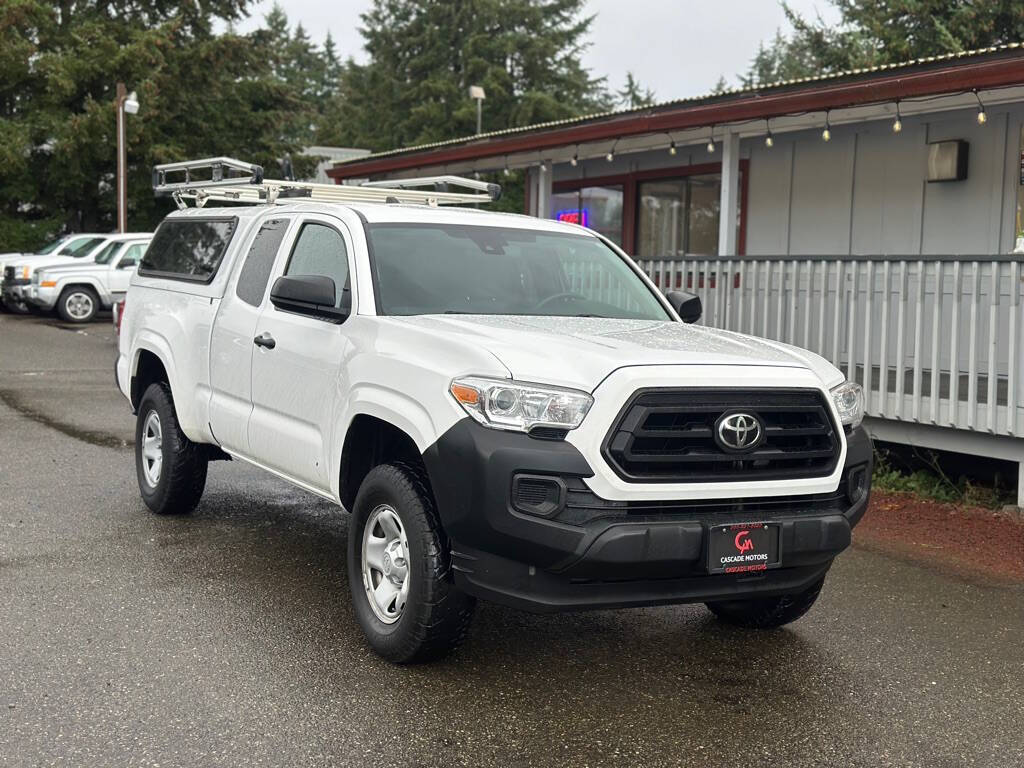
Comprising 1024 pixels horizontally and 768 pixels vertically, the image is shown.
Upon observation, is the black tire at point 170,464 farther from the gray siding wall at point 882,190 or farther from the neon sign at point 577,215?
the neon sign at point 577,215

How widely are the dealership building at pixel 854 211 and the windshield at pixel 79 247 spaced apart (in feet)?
30.9

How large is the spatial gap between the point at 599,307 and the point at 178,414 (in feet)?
8.78

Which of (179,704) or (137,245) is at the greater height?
(137,245)

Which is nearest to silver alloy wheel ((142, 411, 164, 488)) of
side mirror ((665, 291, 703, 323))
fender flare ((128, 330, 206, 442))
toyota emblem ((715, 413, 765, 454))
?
fender flare ((128, 330, 206, 442))

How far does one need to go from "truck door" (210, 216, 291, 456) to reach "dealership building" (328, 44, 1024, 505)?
4550 mm

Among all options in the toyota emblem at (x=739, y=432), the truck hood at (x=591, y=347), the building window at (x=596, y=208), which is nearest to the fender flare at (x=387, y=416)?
the truck hood at (x=591, y=347)

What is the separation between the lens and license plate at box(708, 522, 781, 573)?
14.0 ft

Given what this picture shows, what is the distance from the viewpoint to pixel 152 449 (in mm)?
7438

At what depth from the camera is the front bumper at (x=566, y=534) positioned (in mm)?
4121

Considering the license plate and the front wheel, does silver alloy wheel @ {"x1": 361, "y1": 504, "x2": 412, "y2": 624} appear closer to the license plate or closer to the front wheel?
the license plate

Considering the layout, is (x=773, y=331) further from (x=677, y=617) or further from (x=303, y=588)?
(x=303, y=588)

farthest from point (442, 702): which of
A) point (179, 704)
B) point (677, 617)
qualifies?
point (677, 617)

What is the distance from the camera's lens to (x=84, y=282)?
22.7 m

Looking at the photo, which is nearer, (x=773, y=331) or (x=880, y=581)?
(x=880, y=581)
